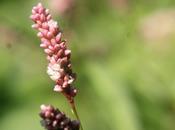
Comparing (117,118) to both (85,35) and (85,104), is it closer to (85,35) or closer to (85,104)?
(85,104)

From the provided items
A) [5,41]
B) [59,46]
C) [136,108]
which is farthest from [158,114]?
[59,46]

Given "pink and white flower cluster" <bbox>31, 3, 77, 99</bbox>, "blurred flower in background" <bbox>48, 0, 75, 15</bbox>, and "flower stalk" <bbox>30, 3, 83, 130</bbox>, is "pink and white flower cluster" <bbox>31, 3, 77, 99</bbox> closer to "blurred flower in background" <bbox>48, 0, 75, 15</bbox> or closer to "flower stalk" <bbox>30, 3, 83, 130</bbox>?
"flower stalk" <bbox>30, 3, 83, 130</bbox>

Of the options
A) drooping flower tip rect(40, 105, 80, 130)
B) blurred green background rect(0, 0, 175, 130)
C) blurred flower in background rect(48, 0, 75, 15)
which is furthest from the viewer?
blurred flower in background rect(48, 0, 75, 15)

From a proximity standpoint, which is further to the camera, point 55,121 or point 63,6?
point 63,6

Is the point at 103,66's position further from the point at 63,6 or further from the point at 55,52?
the point at 55,52

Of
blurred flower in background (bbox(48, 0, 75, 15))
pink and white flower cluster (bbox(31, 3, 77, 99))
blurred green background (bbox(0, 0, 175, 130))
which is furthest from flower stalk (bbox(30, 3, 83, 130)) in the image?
blurred flower in background (bbox(48, 0, 75, 15))

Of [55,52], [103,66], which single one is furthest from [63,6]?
[55,52]
